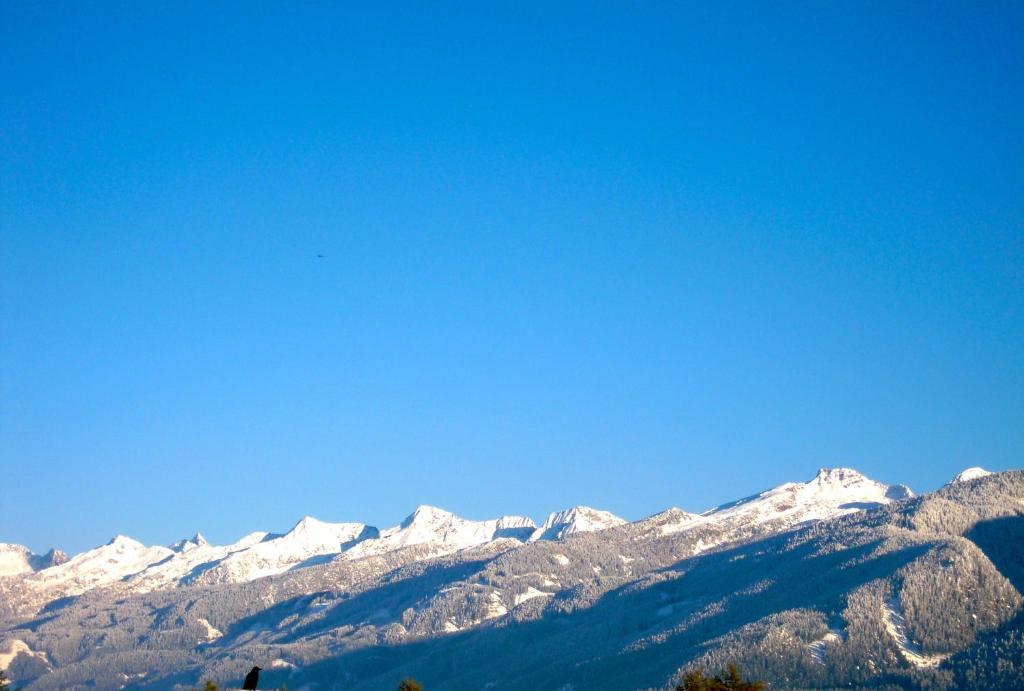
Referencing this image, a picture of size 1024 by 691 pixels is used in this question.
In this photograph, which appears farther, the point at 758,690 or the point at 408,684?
the point at 408,684

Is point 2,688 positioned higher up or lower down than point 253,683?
higher up

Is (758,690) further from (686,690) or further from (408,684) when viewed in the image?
(408,684)

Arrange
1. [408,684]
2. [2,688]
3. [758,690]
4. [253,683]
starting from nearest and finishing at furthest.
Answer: [253,683] → [2,688] → [758,690] → [408,684]

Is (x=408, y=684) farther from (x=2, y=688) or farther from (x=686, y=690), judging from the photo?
(x=2, y=688)

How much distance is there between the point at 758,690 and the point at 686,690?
8910mm

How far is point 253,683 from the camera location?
9319 cm

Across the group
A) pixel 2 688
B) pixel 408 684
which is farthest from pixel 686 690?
pixel 2 688

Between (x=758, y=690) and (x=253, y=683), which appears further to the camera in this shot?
(x=758, y=690)

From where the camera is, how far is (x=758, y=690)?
160 m

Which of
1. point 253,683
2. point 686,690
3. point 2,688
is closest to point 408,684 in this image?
point 686,690

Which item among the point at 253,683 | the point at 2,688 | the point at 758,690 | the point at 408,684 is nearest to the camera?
the point at 253,683

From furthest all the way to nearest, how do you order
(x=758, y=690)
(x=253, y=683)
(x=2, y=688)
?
(x=758, y=690) → (x=2, y=688) → (x=253, y=683)

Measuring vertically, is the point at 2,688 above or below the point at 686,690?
above

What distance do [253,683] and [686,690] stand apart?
82.2m
